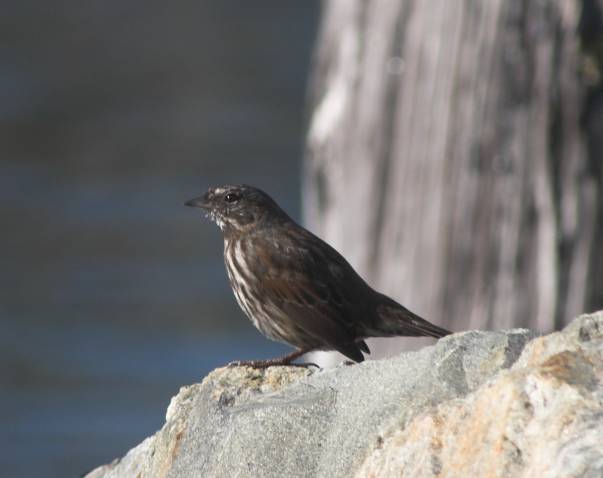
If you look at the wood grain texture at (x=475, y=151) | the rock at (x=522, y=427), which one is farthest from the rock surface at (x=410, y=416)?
the wood grain texture at (x=475, y=151)

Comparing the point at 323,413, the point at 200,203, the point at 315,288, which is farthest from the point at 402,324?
the point at 323,413

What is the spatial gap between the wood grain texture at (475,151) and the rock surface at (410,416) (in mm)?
1376

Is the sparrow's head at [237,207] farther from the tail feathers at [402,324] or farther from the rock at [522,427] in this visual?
the rock at [522,427]

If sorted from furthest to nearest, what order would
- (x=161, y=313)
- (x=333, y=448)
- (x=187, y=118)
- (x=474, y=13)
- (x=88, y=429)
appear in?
(x=187, y=118) < (x=161, y=313) < (x=88, y=429) < (x=474, y=13) < (x=333, y=448)

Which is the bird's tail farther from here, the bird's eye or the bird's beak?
the bird's beak

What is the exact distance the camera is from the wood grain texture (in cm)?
575

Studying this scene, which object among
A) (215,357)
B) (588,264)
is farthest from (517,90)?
(215,357)

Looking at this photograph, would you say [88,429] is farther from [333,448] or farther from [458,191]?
[333,448]

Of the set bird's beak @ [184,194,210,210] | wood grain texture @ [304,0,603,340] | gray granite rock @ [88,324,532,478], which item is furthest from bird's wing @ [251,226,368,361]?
gray granite rock @ [88,324,532,478]

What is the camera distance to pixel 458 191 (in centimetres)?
588

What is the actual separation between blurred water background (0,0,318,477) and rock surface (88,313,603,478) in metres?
8.43

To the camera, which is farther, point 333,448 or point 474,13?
point 474,13

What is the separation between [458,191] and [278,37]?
11270 millimetres

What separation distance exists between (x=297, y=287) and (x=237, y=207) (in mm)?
528
